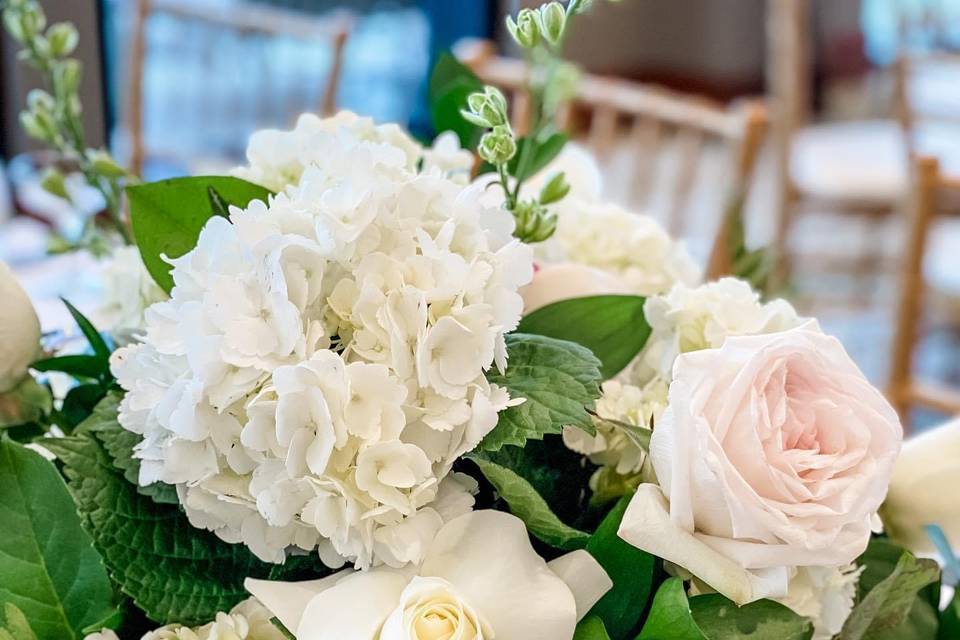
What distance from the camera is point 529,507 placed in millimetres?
346

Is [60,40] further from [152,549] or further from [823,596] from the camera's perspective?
[823,596]

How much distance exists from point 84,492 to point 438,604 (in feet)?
0.44

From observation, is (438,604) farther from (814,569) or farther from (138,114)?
(138,114)

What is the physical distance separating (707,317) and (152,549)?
0.72 ft

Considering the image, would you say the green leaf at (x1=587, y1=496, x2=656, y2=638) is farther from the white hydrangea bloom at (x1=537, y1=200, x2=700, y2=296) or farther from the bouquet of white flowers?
the white hydrangea bloom at (x1=537, y1=200, x2=700, y2=296)

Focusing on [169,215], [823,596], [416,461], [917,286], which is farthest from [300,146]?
[917,286]

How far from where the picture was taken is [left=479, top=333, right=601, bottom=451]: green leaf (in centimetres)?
34

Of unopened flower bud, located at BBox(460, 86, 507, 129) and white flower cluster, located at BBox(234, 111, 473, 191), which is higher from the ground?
unopened flower bud, located at BBox(460, 86, 507, 129)

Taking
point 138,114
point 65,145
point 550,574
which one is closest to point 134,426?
point 550,574

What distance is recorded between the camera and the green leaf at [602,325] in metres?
0.43

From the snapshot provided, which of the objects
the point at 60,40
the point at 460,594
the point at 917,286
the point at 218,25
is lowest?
the point at 917,286

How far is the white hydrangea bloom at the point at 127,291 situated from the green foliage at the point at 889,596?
30 centimetres

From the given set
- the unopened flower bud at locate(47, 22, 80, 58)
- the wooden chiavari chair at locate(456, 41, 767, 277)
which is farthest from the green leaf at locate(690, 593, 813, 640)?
the wooden chiavari chair at locate(456, 41, 767, 277)

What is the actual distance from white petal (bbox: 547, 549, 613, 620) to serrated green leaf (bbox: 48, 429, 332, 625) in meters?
0.09
